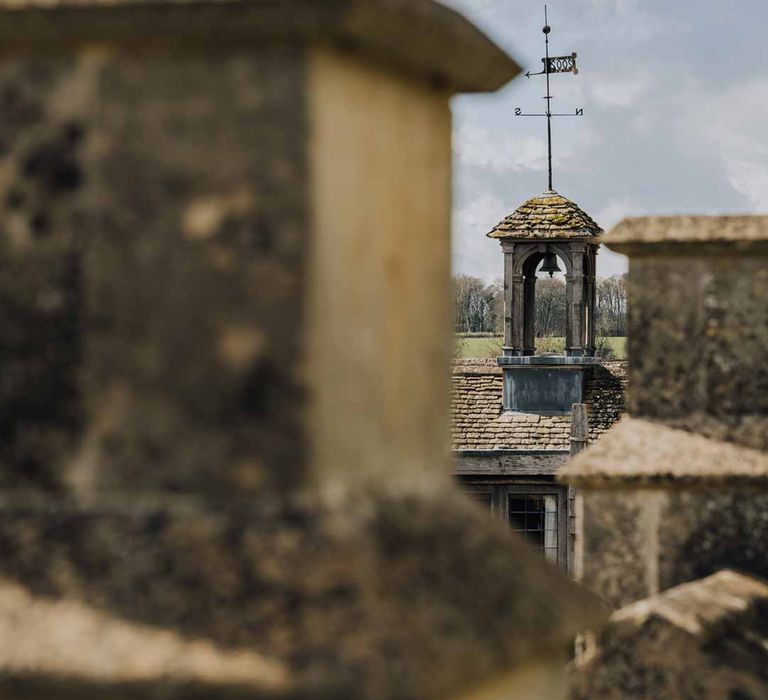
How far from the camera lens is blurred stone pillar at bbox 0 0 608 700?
5.25ft

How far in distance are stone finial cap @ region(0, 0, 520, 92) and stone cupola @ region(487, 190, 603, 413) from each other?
19520 millimetres

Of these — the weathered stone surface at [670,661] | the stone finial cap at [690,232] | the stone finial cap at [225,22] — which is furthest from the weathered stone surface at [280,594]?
the stone finial cap at [690,232]

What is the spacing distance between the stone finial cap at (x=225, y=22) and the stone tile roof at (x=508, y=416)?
1878cm

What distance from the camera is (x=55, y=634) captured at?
158 cm

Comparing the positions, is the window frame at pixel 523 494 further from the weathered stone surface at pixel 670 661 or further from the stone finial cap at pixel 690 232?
the weathered stone surface at pixel 670 661

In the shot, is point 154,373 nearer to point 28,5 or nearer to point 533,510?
point 28,5

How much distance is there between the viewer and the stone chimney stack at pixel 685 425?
4.23 metres

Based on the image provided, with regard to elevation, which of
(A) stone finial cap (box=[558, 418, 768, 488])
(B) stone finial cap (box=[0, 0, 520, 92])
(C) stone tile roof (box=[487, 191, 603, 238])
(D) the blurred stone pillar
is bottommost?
(A) stone finial cap (box=[558, 418, 768, 488])

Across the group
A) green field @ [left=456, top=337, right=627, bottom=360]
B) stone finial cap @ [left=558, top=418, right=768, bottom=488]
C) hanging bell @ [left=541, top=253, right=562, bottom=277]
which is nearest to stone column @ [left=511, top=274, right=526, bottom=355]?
hanging bell @ [left=541, top=253, right=562, bottom=277]

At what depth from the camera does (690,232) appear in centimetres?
439

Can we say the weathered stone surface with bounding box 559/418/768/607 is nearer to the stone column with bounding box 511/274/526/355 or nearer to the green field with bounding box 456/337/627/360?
the stone column with bounding box 511/274/526/355

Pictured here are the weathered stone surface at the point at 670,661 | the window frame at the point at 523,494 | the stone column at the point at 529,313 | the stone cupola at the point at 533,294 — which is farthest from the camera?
the stone column at the point at 529,313

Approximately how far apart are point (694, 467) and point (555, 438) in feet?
55.9

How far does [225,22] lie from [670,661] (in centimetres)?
224
